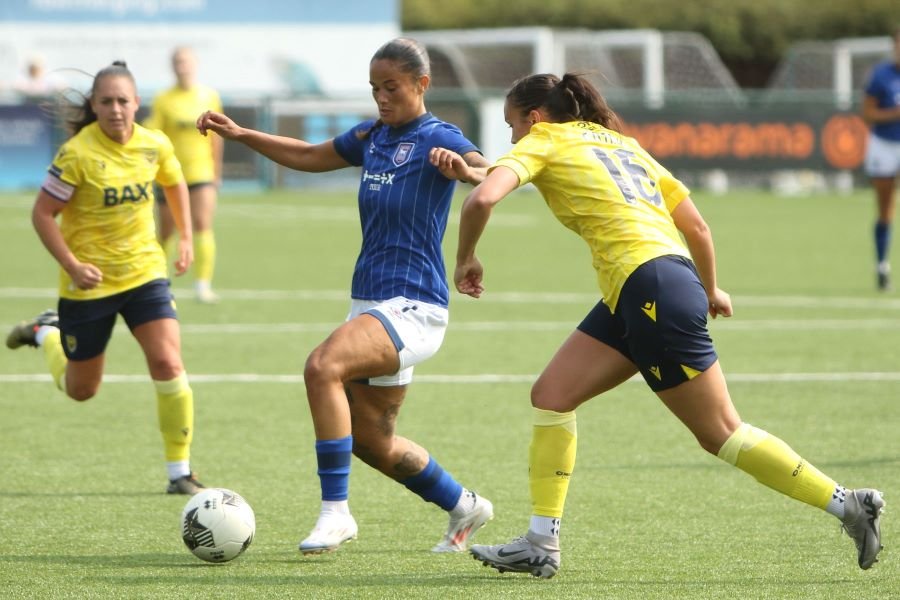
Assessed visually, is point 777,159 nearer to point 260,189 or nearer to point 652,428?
point 260,189

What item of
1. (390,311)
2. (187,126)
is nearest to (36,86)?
(187,126)

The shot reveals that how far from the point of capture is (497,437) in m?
8.53

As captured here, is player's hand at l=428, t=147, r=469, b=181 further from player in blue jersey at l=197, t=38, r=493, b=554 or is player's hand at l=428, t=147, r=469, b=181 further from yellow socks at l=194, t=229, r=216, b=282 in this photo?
yellow socks at l=194, t=229, r=216, b=282

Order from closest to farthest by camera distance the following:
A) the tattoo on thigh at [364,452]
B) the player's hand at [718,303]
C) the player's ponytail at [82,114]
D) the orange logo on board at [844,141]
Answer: the player's hand at [718,303]
the tattoo on thigh at [364,452]
the player's ponytail at [82,114]
the orange logo on board at [844,141]

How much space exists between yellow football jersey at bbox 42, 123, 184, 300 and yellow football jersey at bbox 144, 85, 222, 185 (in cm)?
670

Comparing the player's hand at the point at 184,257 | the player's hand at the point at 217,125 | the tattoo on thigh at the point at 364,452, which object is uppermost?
the player's hand at the point at 217,125

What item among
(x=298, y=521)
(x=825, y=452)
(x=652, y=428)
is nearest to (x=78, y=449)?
(x=298, y=521)

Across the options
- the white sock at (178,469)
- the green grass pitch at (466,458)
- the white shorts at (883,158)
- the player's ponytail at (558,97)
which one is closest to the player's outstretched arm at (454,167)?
the player's ponytail at (558,97)

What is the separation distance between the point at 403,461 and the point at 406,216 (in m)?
0.98

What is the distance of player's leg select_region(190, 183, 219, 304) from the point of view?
46.0ft

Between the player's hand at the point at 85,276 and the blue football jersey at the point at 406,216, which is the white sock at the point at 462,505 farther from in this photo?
the player's hand at the point at 85,276

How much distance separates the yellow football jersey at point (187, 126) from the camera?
47.0 feet

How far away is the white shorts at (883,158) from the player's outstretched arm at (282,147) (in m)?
9.92

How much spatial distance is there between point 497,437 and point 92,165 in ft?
8.87
